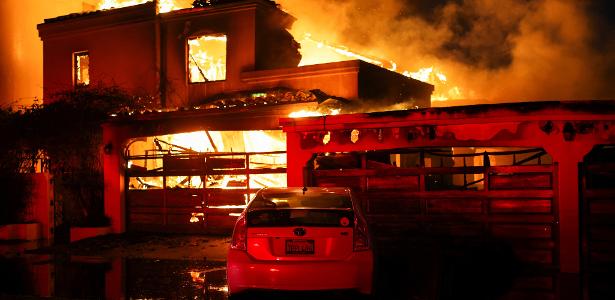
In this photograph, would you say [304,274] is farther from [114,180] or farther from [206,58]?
[206,58]

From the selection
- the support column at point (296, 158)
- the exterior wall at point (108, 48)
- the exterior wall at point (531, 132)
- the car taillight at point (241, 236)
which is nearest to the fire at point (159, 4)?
the exterior wall at point (108, 48)

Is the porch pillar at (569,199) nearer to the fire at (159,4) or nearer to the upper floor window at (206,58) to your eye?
the upper floor window at (206,58)

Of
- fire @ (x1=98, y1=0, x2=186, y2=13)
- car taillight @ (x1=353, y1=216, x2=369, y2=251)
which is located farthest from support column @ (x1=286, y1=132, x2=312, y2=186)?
fire @ (x1=98, y1=0, x2=186, y2=13)

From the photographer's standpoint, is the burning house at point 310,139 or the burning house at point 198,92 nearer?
the burning house at point 310,139

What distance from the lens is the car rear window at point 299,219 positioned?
24.7 feet

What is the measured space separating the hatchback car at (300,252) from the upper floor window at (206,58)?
1389 cm

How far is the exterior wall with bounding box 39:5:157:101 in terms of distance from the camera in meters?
21.6

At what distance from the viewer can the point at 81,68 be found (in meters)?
23.5

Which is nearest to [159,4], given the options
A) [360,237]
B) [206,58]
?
[206,58]

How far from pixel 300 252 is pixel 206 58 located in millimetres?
15086

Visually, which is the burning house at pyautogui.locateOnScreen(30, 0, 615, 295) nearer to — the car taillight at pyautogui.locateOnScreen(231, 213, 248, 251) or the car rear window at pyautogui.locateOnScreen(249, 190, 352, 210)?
the car rear window at pyautogui.locateOnScreen(249, 190, 352, 210)

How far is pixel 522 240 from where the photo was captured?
35.5ft

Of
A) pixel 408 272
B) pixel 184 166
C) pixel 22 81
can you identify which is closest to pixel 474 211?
pixel 408 272

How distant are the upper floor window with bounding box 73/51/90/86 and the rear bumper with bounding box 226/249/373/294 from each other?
17.8 m
